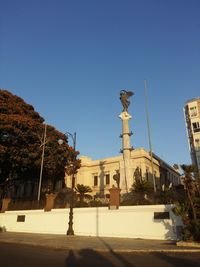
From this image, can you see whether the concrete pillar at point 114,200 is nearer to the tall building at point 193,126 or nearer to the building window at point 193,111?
the tall building at point 193,126

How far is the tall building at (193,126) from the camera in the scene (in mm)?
43306

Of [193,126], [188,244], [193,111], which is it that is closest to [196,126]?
[193,126]

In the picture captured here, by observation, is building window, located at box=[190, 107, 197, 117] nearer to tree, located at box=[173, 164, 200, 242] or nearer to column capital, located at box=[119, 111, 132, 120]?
column capital, located at box=[119, 111, 132, 120]

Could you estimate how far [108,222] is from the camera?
65.0 ft

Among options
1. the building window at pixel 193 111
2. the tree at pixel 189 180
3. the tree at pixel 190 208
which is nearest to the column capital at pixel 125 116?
the building window at pixel 193 111

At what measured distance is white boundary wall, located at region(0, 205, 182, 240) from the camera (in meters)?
17.5

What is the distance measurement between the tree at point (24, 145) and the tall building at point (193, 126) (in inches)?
813

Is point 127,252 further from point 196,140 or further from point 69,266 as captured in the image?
point 196,140

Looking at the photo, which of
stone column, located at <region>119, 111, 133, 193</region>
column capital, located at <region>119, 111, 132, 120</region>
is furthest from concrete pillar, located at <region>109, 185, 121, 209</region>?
column capital, located at <region>119, 111, 132, 120</region>

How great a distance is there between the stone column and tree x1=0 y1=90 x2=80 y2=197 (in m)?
8.22

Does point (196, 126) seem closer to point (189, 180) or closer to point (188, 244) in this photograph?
point (189, 180)

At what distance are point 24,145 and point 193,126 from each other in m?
28.4

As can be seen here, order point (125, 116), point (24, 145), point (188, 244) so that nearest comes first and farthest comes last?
point (188, 244) < point (24, 145) < point (125, 116)

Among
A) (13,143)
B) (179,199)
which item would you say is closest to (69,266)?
(179,199)
